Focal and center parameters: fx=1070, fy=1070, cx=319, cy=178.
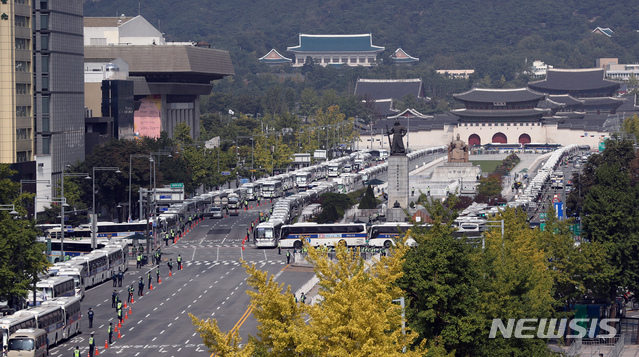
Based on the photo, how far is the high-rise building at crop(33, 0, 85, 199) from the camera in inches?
3907

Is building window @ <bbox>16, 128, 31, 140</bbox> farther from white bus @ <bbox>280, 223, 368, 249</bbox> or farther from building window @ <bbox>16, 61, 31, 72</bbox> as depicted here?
white bus @ <bbox>280, 223, 368, 249</bbox>

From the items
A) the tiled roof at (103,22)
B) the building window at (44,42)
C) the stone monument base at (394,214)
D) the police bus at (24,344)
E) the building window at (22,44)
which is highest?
the tiled roof at (103,22)

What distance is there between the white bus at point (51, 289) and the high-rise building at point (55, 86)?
1357 inches

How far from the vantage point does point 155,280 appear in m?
72.4

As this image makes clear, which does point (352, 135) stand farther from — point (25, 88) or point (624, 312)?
point (624, 312)

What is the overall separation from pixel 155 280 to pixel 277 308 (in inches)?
1600

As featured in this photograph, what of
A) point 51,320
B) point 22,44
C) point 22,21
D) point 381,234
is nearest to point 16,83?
point 22,44

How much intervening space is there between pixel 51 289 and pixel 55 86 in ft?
144

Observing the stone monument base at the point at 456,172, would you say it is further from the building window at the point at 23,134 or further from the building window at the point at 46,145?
the building window at the point at 23,134

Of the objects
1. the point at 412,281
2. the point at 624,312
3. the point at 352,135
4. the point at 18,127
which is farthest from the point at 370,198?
the point at 352,135

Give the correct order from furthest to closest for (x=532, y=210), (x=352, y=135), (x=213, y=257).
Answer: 1. (x=352, y=135)
2. (x=532, y=210)
3. (x=213, y=257)

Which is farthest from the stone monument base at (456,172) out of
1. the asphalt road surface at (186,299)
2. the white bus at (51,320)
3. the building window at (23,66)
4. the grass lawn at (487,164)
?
the white bus at (51,320)

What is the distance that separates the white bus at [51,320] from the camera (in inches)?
2073

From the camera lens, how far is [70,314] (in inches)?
2201
